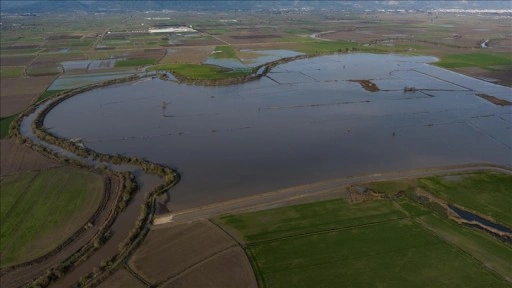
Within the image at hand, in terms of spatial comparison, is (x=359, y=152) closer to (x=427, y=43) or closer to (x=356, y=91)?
(x=356, y=91)

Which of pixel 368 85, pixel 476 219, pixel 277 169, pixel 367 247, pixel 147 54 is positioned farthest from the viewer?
pixel 147 54

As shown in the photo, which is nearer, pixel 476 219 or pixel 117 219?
pixel 476 219

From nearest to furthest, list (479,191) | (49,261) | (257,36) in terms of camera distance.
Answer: (49,261), (479,191), (257,36)

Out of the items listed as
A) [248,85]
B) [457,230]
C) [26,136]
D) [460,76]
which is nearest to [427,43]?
[460,76]

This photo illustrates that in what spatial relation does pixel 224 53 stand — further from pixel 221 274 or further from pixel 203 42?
pixel 221 274

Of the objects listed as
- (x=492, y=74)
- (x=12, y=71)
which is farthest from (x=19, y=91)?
(x=492, y=74)

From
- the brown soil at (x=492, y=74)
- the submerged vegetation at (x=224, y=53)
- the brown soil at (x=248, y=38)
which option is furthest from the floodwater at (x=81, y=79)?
the brown soil at (x=492, y=74)
